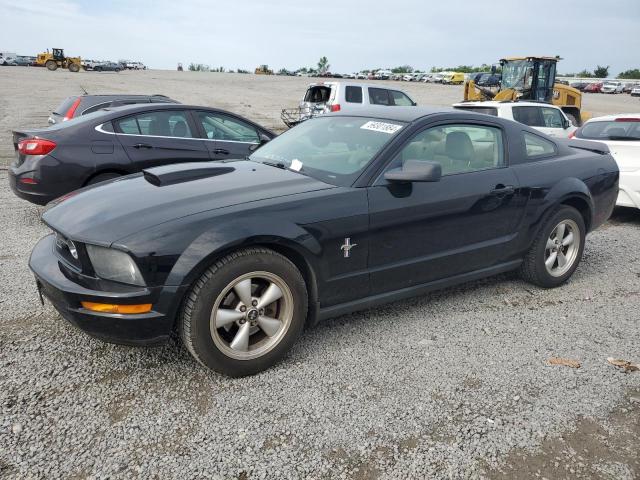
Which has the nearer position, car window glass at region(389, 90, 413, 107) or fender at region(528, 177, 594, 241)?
fender at region(528, 177, 594, 241)

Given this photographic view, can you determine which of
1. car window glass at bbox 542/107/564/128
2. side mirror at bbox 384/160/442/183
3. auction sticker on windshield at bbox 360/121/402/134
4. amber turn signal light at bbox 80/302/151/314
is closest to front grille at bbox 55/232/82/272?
amber turn signal light at bbox 80/302/151/314

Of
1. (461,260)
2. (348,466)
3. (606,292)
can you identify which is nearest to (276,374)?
(348,466)

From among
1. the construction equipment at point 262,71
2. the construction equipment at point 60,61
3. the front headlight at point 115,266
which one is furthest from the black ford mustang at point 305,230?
the construction equipment at point 262,71

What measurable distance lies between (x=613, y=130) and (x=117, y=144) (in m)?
6.59

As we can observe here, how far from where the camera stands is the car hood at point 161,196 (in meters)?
2.83

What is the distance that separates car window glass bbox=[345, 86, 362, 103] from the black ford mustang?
10523 mm

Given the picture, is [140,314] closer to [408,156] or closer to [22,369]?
[22,369]

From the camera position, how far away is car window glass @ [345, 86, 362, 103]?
1456 centimetres

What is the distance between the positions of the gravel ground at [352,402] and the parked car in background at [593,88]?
2447 inches

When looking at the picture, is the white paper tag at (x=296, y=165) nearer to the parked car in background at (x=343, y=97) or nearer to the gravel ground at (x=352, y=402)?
the gravel ground at (x=352, y=402)

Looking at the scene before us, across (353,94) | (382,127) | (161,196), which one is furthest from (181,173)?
(353,94)

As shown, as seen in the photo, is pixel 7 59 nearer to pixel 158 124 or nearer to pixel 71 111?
pixel 71 111

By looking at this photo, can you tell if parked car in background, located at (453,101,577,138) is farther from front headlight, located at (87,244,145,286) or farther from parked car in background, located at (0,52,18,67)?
parked car in background, located at (0,52,18,67)

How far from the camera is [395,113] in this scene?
3.89m
